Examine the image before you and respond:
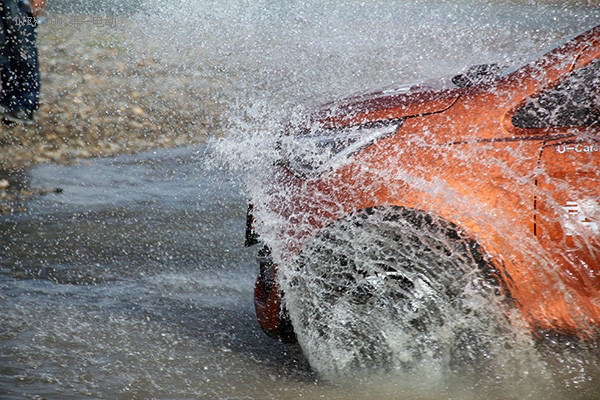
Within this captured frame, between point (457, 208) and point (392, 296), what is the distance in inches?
21.8

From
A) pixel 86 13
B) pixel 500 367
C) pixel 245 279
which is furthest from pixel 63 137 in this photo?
pixel 86 13

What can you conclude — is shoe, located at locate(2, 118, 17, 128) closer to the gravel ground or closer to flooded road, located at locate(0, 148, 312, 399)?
the gravel ground

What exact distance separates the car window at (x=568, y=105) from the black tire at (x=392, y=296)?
2.03 feet

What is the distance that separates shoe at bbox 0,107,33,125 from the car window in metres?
6.42

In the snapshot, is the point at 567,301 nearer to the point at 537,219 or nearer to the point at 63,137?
the point at 537,219

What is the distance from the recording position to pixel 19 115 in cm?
803

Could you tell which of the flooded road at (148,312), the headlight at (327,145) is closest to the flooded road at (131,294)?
the flooded road at (148,312)

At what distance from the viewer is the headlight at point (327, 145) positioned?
336cm

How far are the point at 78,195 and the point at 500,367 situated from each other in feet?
14.0

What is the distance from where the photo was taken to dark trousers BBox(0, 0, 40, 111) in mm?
7609

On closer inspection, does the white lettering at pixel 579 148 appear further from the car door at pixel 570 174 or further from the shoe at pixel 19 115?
the shoe at pixel 19 115

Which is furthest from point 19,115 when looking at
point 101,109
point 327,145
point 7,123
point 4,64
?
point 327,145

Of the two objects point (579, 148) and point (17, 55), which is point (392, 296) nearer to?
point (579, 148)

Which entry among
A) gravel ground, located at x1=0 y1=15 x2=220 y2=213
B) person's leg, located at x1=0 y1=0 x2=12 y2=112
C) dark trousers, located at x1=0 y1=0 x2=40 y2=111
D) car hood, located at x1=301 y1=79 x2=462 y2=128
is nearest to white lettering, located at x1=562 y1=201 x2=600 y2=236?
car hood, located at x1=301 y1=79 x2=462 y2=128
